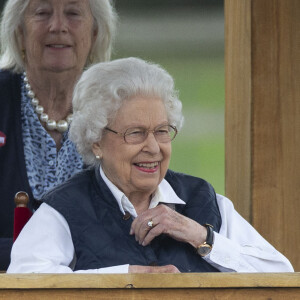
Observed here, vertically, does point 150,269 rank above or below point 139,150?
below

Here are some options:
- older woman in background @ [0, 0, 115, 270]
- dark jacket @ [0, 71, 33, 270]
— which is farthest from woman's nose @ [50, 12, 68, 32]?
dark jacket @ [0, 71, 33, 270]

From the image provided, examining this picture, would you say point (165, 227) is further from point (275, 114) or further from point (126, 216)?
point (275, 114)

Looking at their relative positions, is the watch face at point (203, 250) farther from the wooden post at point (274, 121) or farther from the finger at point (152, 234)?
the wooden post at point (274, 121)

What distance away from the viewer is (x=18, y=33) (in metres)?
3.66

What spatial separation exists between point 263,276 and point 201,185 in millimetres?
774

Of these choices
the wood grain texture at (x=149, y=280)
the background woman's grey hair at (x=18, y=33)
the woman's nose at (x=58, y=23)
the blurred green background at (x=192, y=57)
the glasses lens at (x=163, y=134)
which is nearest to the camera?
the wood grain texture at (x=149, y=280)

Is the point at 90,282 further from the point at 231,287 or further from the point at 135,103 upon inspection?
the point at 135,103

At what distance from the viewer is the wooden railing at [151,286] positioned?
7.13 feet

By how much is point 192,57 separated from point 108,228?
11.1 meters

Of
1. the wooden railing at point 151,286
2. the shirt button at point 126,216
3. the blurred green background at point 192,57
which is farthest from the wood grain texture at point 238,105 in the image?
the blurred green background at point 192,57

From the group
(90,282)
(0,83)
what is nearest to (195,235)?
(90,282)

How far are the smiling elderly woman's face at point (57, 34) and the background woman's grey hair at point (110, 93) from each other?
609 millimetres

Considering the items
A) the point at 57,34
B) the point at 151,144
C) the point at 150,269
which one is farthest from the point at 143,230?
the point at 57,34

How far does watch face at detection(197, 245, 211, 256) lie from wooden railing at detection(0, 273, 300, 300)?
0.52m
